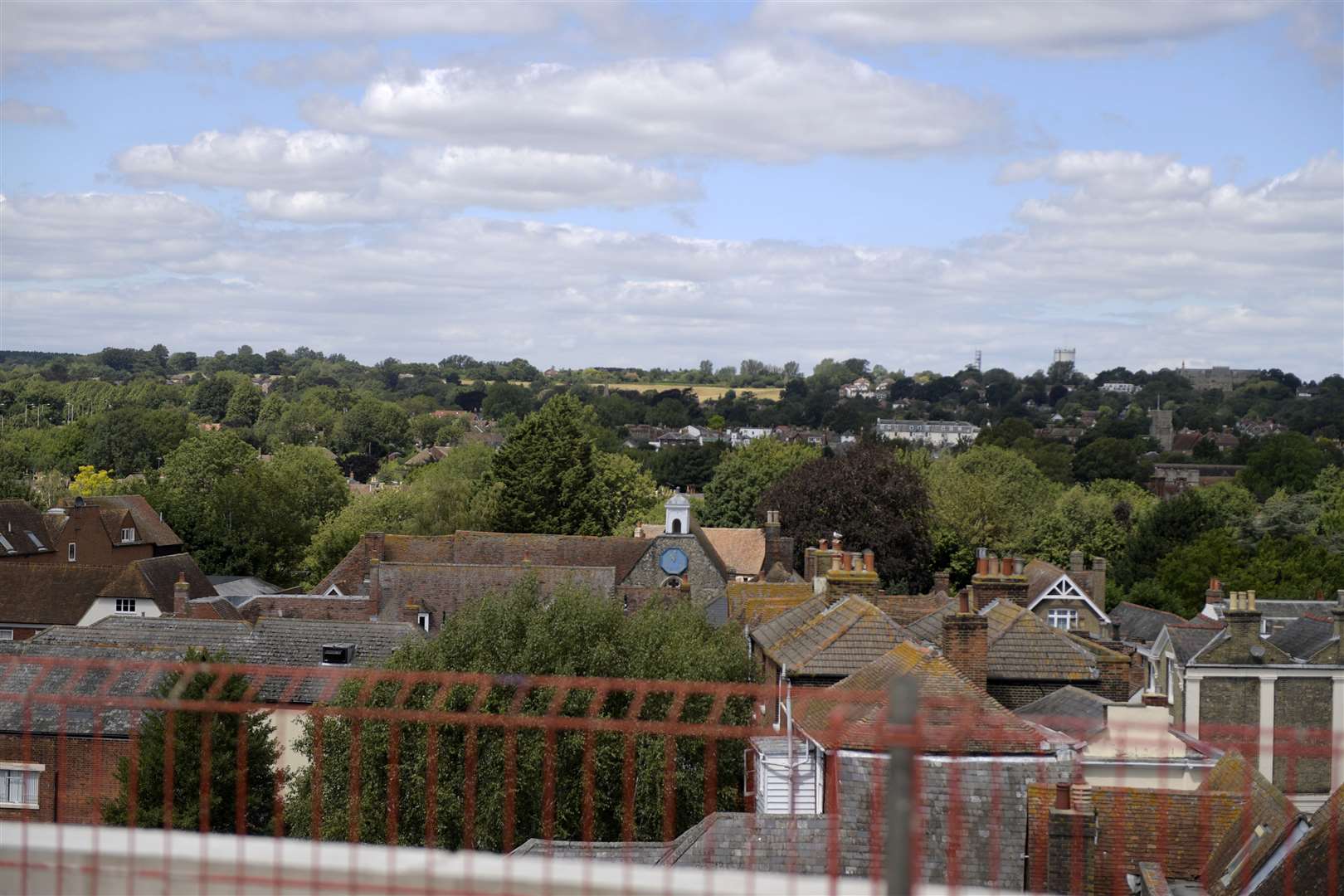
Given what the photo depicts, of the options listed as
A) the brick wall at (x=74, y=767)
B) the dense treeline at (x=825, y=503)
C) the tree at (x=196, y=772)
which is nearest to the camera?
the tree at (x=196, y=772)

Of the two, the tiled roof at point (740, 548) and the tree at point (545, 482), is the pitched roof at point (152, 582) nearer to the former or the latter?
the tree at point (545, 482)

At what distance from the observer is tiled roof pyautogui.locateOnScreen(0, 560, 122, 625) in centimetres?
4291

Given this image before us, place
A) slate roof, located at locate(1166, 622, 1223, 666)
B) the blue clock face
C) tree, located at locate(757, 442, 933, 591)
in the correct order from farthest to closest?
1. tree, located at locate(757, 442, 933, 591)
2. the blue clock face
3. slate roof, located at locate(1166, 622, 1223, 666)

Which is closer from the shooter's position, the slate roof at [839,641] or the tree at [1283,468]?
the slate roof at [839,641]

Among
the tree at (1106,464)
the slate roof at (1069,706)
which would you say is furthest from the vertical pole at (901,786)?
the tree at (1106,464)

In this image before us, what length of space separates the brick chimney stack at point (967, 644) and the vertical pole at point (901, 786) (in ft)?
53.7

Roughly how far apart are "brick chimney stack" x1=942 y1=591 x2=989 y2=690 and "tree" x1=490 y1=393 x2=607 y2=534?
138 ft

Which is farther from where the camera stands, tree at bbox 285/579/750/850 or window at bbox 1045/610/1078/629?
window at bbox 1045/610/1078/629

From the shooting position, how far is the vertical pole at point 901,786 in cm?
418

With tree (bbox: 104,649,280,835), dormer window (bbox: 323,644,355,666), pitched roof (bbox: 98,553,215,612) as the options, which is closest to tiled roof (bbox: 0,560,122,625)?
pitched roof (bbox: 98,553,215,612)

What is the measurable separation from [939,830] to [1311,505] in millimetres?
64596

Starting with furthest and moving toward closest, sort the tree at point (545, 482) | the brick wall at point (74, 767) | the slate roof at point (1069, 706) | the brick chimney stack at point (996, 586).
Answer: the tree at point (545, 482), the brick chimney stack at point (996, 586), the brick wall at point (74, 767), the slate roof at point (1069, 706)

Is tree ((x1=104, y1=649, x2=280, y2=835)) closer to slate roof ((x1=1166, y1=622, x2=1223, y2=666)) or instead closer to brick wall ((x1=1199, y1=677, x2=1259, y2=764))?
brick wall ((x1=1199, y1=677, x2=1259, y2=764))

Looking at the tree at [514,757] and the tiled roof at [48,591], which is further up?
the tree at [514,757]
